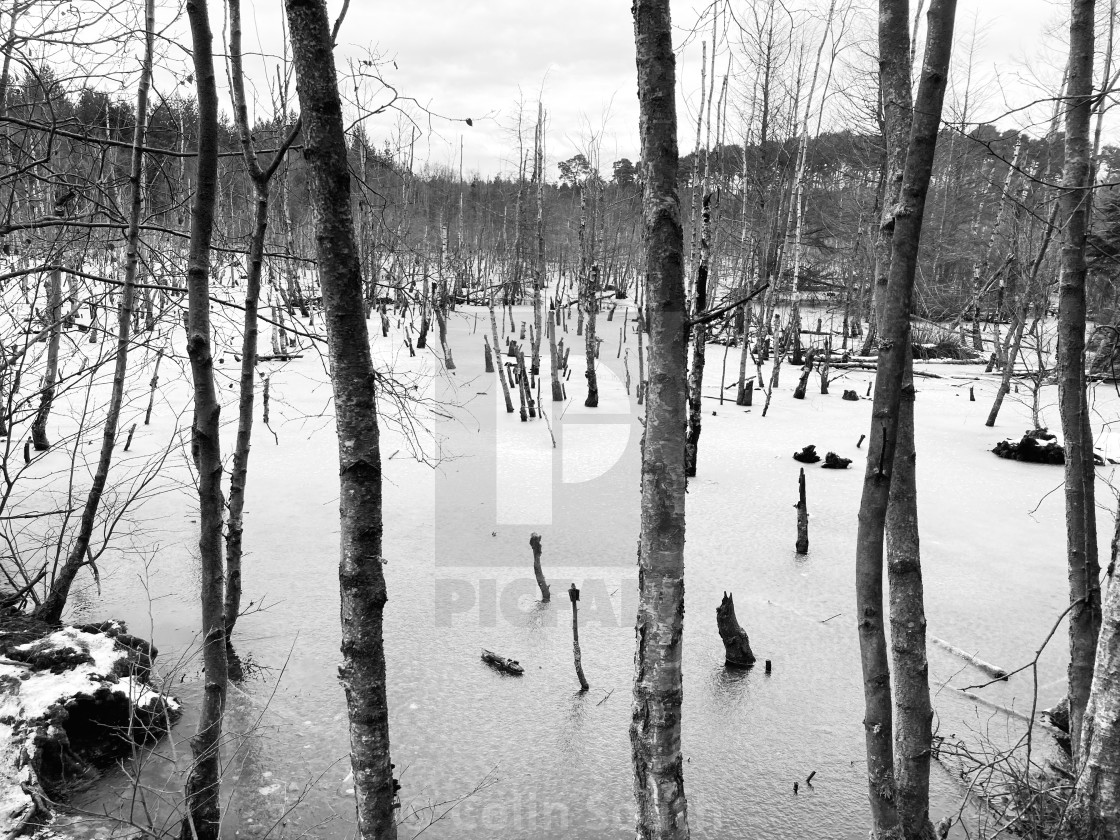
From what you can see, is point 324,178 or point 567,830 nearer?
point 324,178

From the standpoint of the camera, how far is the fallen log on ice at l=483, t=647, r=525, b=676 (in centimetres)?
467

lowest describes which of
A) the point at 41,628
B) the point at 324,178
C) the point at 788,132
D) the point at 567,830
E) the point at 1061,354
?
the point at 567,830

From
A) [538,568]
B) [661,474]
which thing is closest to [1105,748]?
[661,474]

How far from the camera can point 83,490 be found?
7156 mm

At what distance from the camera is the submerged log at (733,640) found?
15.6 ft

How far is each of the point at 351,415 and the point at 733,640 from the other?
3.40m

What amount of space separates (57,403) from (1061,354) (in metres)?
12.4

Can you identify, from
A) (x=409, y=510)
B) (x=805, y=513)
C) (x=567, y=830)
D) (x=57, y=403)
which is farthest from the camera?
(x=57, y=403)

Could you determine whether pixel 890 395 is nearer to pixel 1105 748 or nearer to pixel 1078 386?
pixel 1105 748

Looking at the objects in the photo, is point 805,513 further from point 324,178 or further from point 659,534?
point 324,178

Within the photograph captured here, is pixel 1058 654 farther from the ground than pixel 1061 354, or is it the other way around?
pixel 1061 354

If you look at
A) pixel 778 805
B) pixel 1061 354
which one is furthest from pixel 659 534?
pixel 1061 354

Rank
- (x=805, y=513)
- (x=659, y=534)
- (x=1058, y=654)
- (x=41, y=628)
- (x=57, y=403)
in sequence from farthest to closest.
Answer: (x=57, y=403) < (x=805, y=513) < (x=1058, y=654) < (x=41, y=628) < (x=659, y=534)

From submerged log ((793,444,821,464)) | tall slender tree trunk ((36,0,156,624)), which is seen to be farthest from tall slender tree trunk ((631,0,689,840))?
submerged log ((793,444,821,464))
